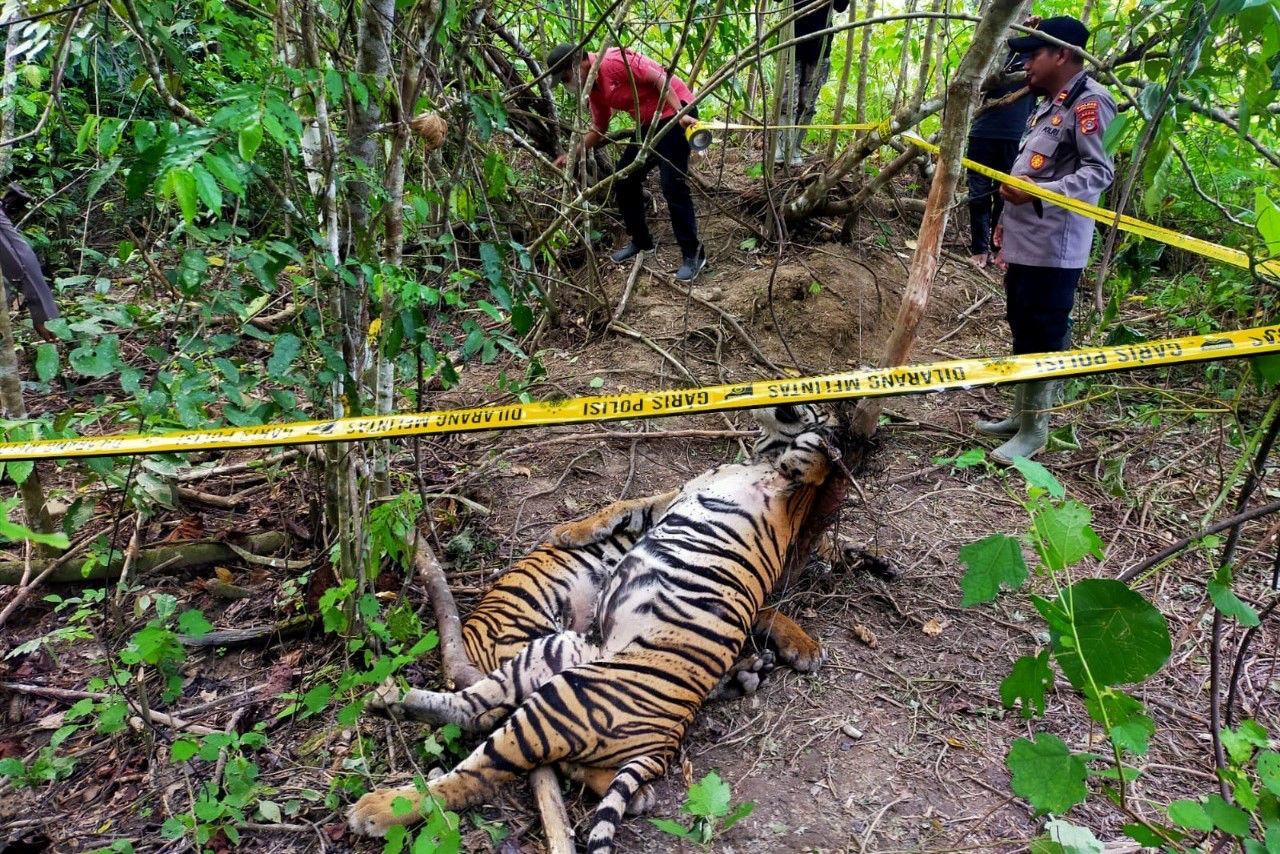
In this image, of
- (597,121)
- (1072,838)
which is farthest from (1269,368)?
(597,121)

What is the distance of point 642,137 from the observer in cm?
495

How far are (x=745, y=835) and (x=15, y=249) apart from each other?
5393 mm

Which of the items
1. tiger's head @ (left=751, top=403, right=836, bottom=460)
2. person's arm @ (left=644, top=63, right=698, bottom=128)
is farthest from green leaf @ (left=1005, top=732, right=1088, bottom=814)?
person's arm @ (left=644, top=63, right=698, bottom=128)

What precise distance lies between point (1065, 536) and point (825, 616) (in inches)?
66.2

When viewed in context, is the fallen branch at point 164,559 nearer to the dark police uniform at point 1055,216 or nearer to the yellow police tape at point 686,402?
the yellow police tape at point 686,402

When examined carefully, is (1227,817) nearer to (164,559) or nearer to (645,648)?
(645,648)

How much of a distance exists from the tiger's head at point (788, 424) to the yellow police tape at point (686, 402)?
0.84m

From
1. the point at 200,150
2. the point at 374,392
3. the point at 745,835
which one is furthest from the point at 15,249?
the point at 745,835

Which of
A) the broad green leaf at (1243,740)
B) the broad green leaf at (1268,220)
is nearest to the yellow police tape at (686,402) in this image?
the broad green leaf at (1268,220)

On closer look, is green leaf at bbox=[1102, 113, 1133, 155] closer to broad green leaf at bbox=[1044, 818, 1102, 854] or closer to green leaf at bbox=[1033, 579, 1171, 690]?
green leaf at bbox=[1033, 579, 1171, 690]

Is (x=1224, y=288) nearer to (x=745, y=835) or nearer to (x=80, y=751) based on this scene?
(x=745, y=835)

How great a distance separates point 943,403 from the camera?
4.80 meters

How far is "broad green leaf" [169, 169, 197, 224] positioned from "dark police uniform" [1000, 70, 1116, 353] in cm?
371

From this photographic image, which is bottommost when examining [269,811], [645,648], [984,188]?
[269,811]
